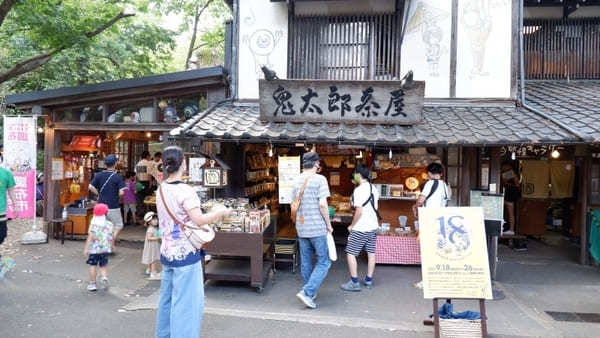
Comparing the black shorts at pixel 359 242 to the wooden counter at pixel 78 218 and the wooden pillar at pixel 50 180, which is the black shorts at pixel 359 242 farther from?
the wooden pillar at pixel 50 180

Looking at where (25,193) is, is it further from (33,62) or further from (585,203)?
(585,203)

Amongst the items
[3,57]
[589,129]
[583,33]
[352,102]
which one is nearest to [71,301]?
[352,102]

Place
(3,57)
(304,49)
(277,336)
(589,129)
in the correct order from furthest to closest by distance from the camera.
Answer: (3,57) < (304,49) < (589,129) < (277,336)

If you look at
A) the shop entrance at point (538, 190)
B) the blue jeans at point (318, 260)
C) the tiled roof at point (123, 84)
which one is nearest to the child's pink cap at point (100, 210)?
the blue jeans at point (318, 260)

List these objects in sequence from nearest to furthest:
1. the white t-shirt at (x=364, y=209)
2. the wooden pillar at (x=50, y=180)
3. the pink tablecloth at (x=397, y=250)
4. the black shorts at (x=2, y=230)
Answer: the black shorts at (x=2, y=230) < the white t-shirt at (x=364, y=209) < the pink tablecloth at (x=397, y=250) < the wooden pillar at (x=50, y=180)

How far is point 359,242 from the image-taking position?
6.55 metres

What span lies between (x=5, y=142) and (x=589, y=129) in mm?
13405

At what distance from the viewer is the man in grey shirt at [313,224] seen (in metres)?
5.69

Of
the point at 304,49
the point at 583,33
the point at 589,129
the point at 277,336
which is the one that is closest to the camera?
the point at 277,336

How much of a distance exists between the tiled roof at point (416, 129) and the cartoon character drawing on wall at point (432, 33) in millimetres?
1206

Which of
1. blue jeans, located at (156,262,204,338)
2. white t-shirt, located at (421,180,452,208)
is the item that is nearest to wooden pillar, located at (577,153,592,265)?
white t-shirt, located at (421,180,452,208)

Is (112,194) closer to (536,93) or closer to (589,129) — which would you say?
(589,129)

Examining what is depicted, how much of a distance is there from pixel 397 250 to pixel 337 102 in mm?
3667

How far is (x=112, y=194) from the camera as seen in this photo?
7727mm
